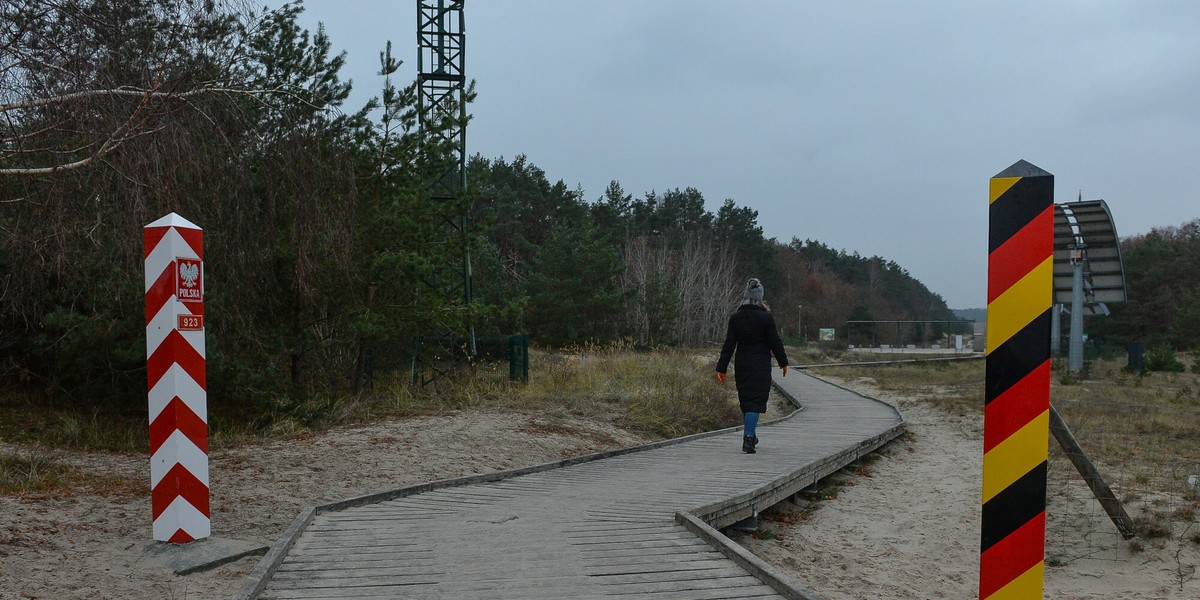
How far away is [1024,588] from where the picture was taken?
2.96m

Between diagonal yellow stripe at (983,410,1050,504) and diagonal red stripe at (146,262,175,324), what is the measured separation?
4.84 metres

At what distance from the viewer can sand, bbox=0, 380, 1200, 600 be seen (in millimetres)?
5543

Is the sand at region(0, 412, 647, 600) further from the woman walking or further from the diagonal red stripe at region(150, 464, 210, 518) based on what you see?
the woman walking

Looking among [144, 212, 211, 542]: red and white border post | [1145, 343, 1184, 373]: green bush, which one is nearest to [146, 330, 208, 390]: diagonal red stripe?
[144, 212, 211, 542]: red and white border post

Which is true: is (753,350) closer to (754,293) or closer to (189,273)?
(754,293)

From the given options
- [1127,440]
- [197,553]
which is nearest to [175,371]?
[197,553]

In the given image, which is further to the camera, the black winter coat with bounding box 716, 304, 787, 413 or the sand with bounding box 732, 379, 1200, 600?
the black winter coat with bounding box 716, 304, 787, 413

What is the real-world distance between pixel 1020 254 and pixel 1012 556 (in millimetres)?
997

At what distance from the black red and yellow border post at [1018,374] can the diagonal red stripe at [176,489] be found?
4850mm

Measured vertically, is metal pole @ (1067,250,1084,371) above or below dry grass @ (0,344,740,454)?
above

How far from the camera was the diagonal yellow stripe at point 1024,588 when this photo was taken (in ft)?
9.60

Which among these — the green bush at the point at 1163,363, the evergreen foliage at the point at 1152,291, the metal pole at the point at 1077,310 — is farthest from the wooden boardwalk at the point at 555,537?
the evergreen foliage at the point at 1152,291

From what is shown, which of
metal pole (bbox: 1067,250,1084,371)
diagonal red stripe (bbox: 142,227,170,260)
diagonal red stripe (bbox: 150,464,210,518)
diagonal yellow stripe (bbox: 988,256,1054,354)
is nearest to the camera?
diagonal yellow stripe (bbox: 988,256,1054,354)

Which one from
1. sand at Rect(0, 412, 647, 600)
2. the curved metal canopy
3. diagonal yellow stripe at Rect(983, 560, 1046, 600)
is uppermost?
the curved metal canopy
